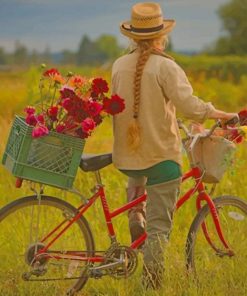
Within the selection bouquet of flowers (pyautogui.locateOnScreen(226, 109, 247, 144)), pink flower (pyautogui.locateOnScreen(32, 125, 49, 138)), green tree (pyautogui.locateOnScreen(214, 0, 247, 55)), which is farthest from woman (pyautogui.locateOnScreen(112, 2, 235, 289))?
green tree (pyautogui.locateOnScreen(214, 0, 247, 55))

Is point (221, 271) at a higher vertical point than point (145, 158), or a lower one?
lower

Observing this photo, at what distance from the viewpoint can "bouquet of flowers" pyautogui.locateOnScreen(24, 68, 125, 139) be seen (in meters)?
4.75

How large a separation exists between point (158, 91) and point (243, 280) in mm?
1333

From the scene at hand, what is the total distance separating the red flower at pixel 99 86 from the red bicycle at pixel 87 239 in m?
0.38

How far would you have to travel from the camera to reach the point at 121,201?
7.18m

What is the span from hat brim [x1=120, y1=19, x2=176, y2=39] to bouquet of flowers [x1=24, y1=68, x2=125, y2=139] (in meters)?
0.30

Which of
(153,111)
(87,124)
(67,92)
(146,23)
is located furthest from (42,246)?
(146,23)

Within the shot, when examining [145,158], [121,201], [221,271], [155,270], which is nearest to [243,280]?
[221,271]

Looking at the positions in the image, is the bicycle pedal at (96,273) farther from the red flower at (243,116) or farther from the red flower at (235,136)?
the red flower at (243,116)

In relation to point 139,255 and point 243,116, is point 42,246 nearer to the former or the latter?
point 139,255

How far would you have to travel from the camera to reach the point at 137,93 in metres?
4.84

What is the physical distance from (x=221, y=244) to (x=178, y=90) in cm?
123

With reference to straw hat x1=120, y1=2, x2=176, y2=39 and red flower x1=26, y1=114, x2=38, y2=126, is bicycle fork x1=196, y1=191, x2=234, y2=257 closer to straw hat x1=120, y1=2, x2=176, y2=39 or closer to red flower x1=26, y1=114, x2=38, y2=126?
straw hat x1=120, y1=2, x2=176, y2=39

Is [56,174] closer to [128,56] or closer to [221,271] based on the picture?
[128,56]
